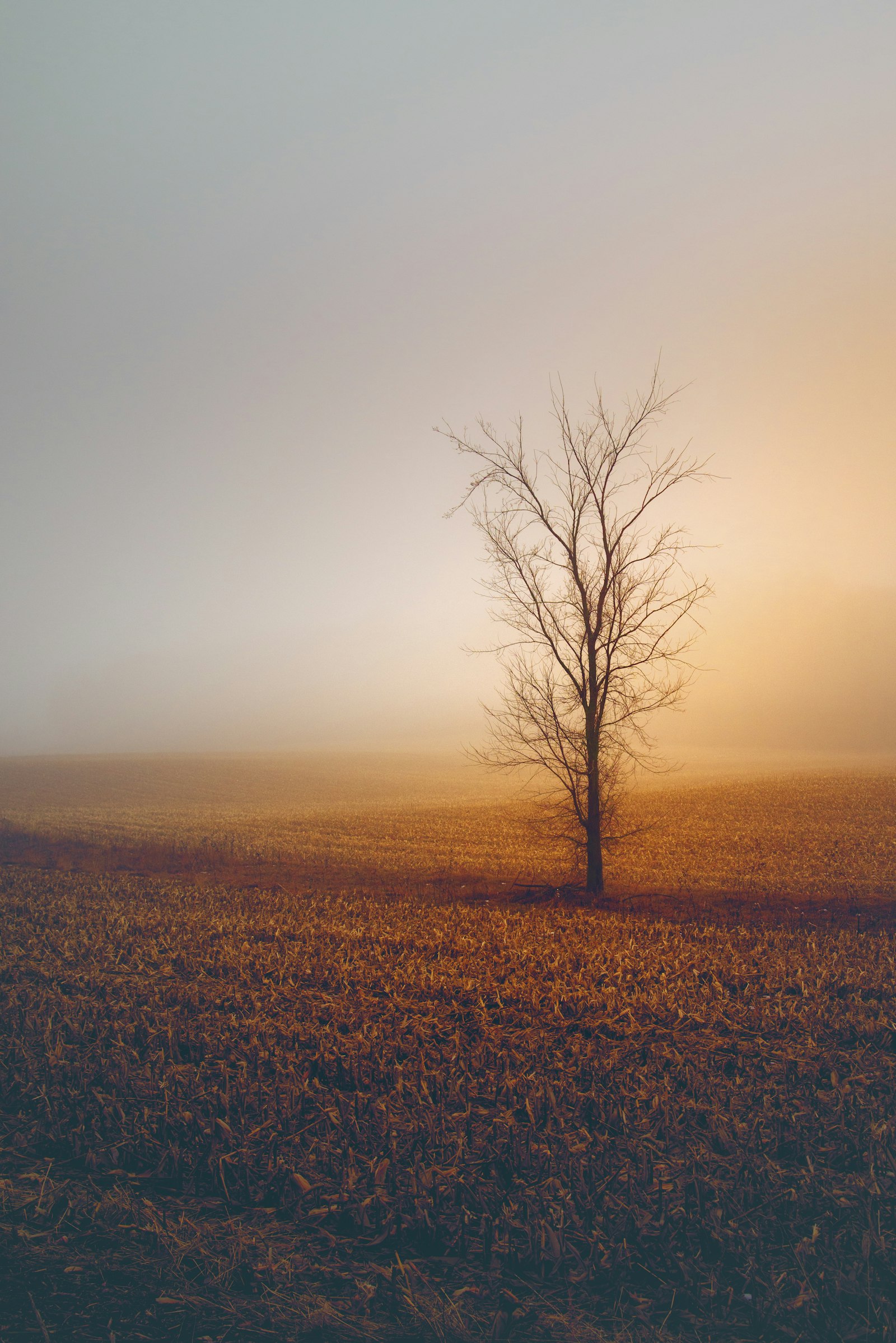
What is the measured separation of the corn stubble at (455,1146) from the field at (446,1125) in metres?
0.02

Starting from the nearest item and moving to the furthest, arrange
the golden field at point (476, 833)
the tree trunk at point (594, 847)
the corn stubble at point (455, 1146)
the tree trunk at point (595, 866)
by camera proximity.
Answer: the corn stubble at point (455, 1146) → the tree trunk at point (594, 847) → the tree trunk at point (595, 866) → the golden field at point (476, 833)

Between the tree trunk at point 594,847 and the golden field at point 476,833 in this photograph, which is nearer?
the tree trunk at point 594,847

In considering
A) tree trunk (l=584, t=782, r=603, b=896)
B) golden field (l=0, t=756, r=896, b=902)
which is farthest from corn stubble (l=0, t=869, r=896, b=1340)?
golden field (l=0, t=756, r=896, b=902)

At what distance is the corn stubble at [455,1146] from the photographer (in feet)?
11.9

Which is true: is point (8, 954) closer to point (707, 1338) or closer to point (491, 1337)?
point (491, 1337)

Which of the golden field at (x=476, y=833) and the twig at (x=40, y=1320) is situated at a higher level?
the twig at (x=40, y=1320)

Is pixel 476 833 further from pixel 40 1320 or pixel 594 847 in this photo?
pixel 40 1320

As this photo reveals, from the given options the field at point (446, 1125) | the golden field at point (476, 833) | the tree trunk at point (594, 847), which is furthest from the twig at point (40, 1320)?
the tree trunk at point (594, 847)

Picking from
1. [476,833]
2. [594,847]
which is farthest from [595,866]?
[476,833]

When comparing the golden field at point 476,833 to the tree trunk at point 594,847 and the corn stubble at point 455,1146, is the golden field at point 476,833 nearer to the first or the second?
the tree trunk at point 594,847

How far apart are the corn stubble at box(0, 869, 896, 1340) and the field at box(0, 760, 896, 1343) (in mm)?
23

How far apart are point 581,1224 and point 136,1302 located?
107 inches

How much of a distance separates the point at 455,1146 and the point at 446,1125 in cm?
27

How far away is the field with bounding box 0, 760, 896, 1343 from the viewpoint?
3.64 meters
